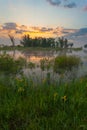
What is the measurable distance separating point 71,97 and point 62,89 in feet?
1.23

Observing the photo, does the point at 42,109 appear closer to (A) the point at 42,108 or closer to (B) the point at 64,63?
(A) the point at 42,108

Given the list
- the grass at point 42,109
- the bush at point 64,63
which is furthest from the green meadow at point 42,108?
the bush at point 64,63

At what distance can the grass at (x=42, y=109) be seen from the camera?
7.69 meters

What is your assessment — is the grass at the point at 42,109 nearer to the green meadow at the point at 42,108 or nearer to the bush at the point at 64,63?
the green meadow at the point at 42,108

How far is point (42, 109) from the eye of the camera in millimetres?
8320

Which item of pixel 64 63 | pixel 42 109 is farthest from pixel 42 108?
pixel 64 63

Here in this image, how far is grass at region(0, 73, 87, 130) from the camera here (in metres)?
7.69

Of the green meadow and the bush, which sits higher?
the green meadow

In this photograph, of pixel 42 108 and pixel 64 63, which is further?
pixel 64 63

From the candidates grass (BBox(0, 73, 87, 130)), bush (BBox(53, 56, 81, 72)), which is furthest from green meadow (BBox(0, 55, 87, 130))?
bush (BBox(53, 56, 81, 72))

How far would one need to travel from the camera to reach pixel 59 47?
97875mm

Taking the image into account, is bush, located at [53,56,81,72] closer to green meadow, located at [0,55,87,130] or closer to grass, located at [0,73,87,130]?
green meadow, located at [0,55,87,130]

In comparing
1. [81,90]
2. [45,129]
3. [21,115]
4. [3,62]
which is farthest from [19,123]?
[3,62]

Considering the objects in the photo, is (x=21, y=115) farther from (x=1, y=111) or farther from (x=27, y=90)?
(x=27, y=90)
